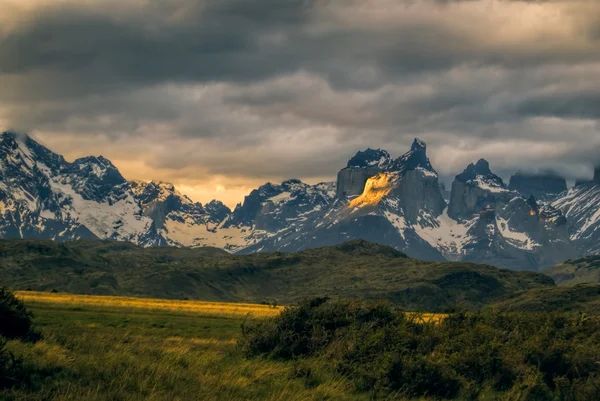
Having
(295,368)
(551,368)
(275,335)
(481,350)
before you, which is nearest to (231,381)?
(295,368)

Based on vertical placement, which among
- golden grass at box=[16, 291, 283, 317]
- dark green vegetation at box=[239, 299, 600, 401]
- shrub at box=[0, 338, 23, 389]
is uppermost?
shrub at box=[0, 338, 23, 389]

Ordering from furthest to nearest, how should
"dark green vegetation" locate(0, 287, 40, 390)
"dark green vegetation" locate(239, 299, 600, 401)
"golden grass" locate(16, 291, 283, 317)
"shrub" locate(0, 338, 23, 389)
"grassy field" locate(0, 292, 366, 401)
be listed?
"golden grass" locate(16, 291, 283, 317), "dark green vegetation" locate(0, 287, 40, 390), "dark green vegetation" locate(239, 299, 600, 401), "grassy field" locate(0, 292, 366, 401), "shrub" locate(0, 338, 23, 389)

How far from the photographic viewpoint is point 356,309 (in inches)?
1838

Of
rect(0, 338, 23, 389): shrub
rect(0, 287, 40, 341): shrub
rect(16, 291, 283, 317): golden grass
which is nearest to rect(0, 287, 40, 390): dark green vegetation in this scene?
rect(0, 287, 40, 341): shrub

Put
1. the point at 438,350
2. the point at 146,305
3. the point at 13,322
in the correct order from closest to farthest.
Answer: the point at 13,322
the point at 438,350
the point at 146,305

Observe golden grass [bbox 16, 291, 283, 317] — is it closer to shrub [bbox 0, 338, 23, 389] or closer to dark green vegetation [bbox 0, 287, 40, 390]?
dark green vegetation [bbox 0, 287, 40, 390]

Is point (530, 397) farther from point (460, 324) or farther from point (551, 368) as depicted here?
point (460, 324)

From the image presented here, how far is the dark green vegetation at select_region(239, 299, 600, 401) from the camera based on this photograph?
37062 millimetres

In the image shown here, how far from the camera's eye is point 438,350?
41094 mm

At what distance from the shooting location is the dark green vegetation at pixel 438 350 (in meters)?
37.1

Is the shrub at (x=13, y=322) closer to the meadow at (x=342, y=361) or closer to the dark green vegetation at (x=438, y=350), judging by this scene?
the meadow at (x=342, y=361)

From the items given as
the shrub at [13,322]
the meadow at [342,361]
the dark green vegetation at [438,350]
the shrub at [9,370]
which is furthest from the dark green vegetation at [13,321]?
the dark green vegetation at [438,350]

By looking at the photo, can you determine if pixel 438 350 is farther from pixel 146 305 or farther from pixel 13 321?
pixel 146 305

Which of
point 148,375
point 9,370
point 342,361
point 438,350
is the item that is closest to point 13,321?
point 9,370
